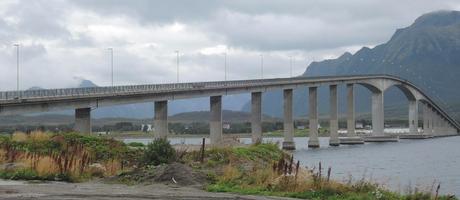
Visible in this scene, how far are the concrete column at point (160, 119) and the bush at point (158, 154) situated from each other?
7664 cm

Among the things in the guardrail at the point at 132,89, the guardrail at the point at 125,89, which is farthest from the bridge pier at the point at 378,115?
the guardrail at the point at 125,89

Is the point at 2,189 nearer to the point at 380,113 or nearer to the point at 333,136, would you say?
the point at 333,136

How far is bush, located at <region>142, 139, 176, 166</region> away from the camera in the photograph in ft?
92.4

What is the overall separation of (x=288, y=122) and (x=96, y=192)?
124954mm

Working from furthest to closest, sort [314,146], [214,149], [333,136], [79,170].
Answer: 1. [333,136]
2. [314,146]
3. [214,149]
4. [79,170]

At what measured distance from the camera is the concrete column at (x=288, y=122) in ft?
460

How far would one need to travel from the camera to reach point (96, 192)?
20438mm

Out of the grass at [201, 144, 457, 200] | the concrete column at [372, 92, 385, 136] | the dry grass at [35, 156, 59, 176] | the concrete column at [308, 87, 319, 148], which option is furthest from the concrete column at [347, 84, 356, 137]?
the dry grass at [35, 156, 59, 176]

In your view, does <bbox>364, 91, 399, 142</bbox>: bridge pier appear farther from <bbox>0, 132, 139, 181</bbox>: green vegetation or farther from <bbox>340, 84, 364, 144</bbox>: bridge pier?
<bbox>0, 132, 139, 181</bbox>: green vegetation

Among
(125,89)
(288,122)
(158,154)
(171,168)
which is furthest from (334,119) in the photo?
(171,168)

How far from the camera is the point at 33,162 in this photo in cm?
2670

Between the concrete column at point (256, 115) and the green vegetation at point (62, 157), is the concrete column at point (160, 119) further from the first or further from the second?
the green vegetation at point (62, 157)

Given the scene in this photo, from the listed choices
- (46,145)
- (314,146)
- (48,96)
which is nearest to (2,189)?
(46,145)

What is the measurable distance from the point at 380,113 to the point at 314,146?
47.3 m
